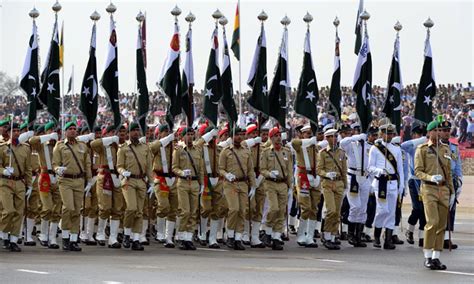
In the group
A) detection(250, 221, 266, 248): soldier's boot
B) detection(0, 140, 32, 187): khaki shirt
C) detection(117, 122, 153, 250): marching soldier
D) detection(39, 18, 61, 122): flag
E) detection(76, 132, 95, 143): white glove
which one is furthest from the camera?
detection(39, 18, 61, 122): flag

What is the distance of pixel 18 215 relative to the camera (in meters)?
17.9

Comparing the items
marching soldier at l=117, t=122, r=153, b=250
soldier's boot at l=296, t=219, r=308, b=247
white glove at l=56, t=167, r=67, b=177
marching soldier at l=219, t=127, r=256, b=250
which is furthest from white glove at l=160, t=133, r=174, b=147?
soldier's boot at l=296, t=219, r=308, b=247

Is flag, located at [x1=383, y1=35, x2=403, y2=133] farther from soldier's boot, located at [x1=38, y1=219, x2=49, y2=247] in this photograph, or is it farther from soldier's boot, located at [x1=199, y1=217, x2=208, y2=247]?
soldier's boot, located at [x1=38, y1=219, x2=49, y2=247]

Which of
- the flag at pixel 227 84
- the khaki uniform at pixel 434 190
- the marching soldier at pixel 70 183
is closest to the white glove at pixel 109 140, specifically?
the marching soldier at pixel 70 183

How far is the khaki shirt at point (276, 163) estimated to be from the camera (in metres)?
19.0

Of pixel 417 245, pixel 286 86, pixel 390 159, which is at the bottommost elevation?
pixel 417 245

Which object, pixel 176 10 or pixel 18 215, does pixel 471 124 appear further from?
pixel 18 215

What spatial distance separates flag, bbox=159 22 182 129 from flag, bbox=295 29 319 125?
203cm

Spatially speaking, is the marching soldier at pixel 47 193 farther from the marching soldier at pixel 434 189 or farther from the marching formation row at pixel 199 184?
the marching soldier at pixel 434 189

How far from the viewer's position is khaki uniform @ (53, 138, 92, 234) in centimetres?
Answer: 1814

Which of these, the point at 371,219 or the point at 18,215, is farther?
the point at 371,219

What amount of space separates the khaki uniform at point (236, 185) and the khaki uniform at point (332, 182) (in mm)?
1192

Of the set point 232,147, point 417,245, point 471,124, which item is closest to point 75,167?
point 232,147

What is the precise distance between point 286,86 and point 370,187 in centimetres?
220
